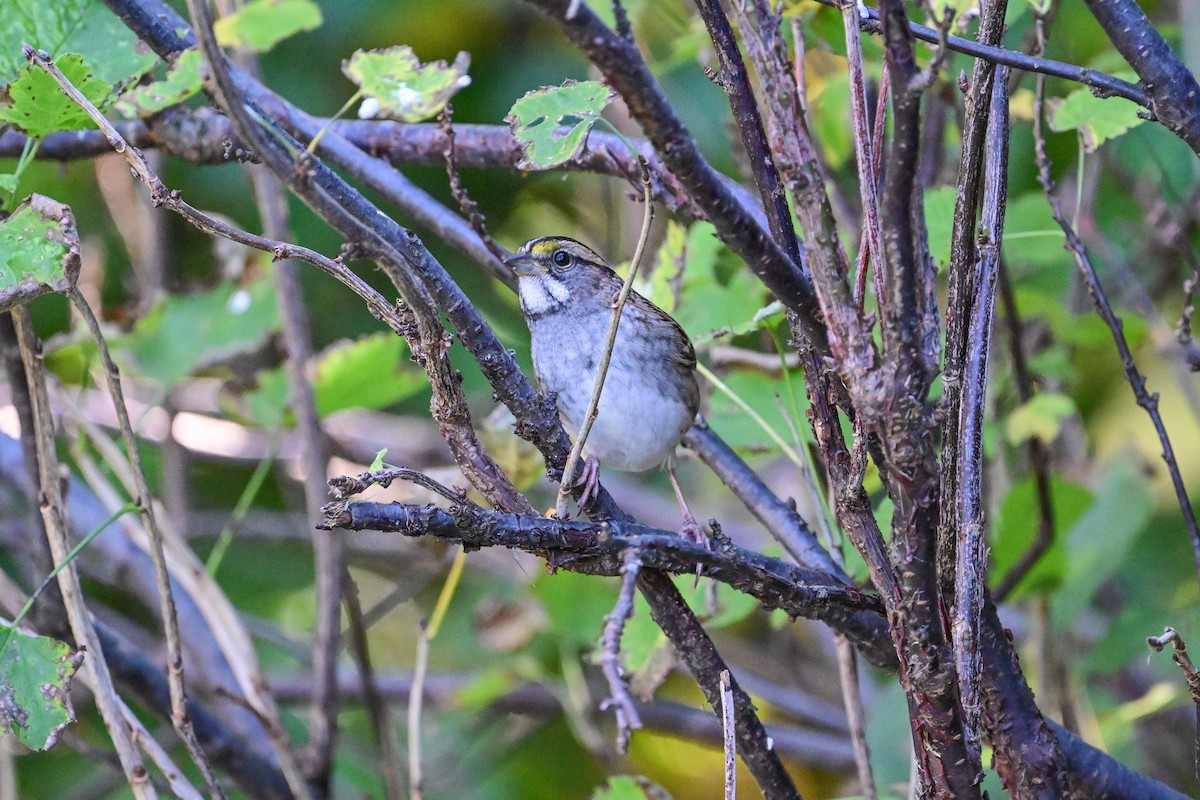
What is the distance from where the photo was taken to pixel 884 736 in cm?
317

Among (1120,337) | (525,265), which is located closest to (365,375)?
(525,265)

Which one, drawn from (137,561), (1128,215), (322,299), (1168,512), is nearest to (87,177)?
(322,299)

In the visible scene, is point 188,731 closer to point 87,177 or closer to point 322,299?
point 322,299

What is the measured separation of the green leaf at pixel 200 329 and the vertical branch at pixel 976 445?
2.46 m

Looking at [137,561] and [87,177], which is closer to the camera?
[137,561]

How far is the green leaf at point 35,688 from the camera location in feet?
5.90

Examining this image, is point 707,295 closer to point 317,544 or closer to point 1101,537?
point 317,544

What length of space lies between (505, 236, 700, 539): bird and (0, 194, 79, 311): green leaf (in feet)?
4.60

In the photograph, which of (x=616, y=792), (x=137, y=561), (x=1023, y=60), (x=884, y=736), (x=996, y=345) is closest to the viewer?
(x=1023, y=60)

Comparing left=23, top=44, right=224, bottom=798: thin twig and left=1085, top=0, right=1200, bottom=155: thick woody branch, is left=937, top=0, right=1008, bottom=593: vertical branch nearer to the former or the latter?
left=1085, top=0, right=1200, bottom=155: thick woody branch

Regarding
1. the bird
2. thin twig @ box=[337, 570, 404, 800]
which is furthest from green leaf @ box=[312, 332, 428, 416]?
thin twig @ box=[337, 570, 404, 800]

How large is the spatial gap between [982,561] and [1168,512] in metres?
3.76

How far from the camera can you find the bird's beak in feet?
11.0

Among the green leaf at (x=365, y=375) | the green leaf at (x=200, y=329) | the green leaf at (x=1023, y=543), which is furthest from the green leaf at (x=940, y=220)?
the green leaf at (x=200, y=329)
